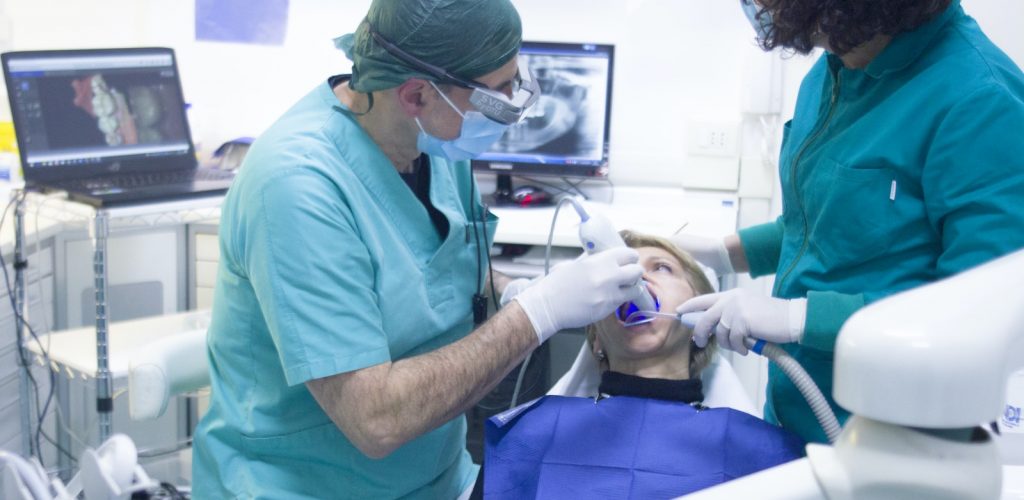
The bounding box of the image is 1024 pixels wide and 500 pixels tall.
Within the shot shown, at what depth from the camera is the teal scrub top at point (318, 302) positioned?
4.17 ft

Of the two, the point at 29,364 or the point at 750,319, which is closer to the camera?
the point at 750,319

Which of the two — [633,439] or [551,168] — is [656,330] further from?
[551,168]

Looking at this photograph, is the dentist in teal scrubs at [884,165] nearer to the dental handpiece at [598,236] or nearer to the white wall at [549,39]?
the dental handpiece at [598,236]

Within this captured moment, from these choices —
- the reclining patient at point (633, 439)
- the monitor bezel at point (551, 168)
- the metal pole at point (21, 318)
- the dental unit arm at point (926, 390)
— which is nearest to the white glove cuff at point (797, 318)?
the reclining patient at point (633, 439)

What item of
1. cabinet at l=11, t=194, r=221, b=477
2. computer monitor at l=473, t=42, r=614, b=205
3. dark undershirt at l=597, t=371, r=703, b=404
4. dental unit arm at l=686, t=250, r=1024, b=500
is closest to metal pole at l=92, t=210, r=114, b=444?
cabinet at l=11, t=194, r=221, b=477

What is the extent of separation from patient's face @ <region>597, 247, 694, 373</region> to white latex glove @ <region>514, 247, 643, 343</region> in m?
0.30

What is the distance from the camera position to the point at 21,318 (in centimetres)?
247

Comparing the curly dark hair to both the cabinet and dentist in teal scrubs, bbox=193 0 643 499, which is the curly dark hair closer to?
dentist in teal scrubs, bbox=193 0 643 499

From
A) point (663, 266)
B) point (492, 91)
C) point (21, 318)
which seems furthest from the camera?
point (21, 318)

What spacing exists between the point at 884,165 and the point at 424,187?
683 millimetres

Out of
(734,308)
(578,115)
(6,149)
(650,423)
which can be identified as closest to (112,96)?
(6,149)

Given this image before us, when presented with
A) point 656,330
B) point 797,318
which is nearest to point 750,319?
point 797,318

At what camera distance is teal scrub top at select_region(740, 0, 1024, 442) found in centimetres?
117

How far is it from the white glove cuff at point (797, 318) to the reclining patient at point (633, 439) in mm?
261
